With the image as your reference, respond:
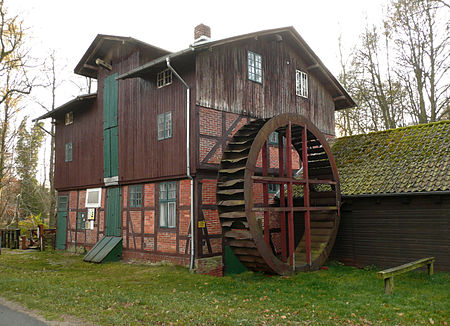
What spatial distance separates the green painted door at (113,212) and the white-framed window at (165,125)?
3.37 m

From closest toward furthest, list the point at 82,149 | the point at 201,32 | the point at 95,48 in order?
1. the point at 201,32
2. the point at 95,48
3. the point at 82,149

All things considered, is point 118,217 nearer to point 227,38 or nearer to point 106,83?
point 106,83

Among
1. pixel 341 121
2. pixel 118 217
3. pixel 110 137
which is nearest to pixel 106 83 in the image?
pixel 110 137

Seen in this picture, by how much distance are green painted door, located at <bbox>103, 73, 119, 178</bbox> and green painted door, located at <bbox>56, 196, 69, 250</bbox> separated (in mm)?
4303

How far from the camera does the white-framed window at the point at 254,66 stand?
13.6 metres

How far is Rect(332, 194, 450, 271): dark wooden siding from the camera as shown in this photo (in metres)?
10.2

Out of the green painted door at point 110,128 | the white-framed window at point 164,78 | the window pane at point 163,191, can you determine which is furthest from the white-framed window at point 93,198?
the white-framed window at point 164,78

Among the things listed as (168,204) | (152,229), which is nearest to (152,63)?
(168,204)

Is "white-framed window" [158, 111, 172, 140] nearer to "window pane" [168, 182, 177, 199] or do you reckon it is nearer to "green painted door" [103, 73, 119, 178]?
"window pane" [168, 182, 177, 199]

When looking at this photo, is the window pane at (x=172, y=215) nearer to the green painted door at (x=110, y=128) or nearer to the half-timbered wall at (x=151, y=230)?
the half-timbered wall at (x=151, y=230)

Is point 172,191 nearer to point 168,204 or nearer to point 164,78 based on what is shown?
point 168,204

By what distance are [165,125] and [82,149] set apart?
6.28 metres

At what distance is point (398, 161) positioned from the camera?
12.1 metres

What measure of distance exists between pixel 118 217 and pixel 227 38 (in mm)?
7601
